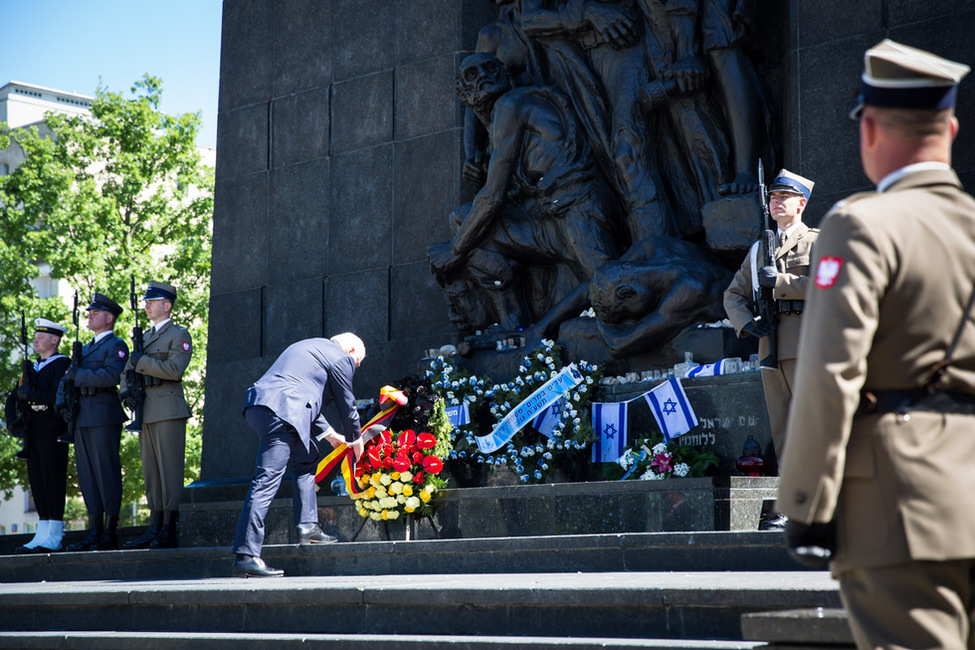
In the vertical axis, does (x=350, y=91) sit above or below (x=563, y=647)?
above

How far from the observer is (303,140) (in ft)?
47.7

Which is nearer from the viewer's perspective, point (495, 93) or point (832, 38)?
point (832, 38)

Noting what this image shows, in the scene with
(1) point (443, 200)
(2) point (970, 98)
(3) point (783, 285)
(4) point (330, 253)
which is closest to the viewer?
(3) point (783, 285)

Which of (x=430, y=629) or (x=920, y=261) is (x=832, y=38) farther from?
(x=920, y=261)

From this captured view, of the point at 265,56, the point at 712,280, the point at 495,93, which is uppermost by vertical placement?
the point at 265,56

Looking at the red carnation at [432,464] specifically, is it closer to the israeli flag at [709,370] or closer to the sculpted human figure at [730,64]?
the israeli flag at [709,370]

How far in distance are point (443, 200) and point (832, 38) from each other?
15.0 feet

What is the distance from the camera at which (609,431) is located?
9.98 meters

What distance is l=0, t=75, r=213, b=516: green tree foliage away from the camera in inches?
1021

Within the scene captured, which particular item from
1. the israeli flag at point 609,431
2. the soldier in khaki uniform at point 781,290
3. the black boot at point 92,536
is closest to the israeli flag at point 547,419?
the israeli flag at point 609,431

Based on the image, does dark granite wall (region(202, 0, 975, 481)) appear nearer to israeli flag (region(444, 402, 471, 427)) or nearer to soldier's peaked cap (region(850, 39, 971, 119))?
israeli flag (region(444, 402, 471, 427))

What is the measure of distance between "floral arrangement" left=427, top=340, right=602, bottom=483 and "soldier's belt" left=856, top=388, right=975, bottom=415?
6.91 metres

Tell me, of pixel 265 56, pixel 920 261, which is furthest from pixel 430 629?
pixel 265 56

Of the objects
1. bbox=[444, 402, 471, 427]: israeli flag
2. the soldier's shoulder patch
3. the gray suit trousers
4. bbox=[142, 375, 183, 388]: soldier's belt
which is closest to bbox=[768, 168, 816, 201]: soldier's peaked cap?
the gray suit trousers
